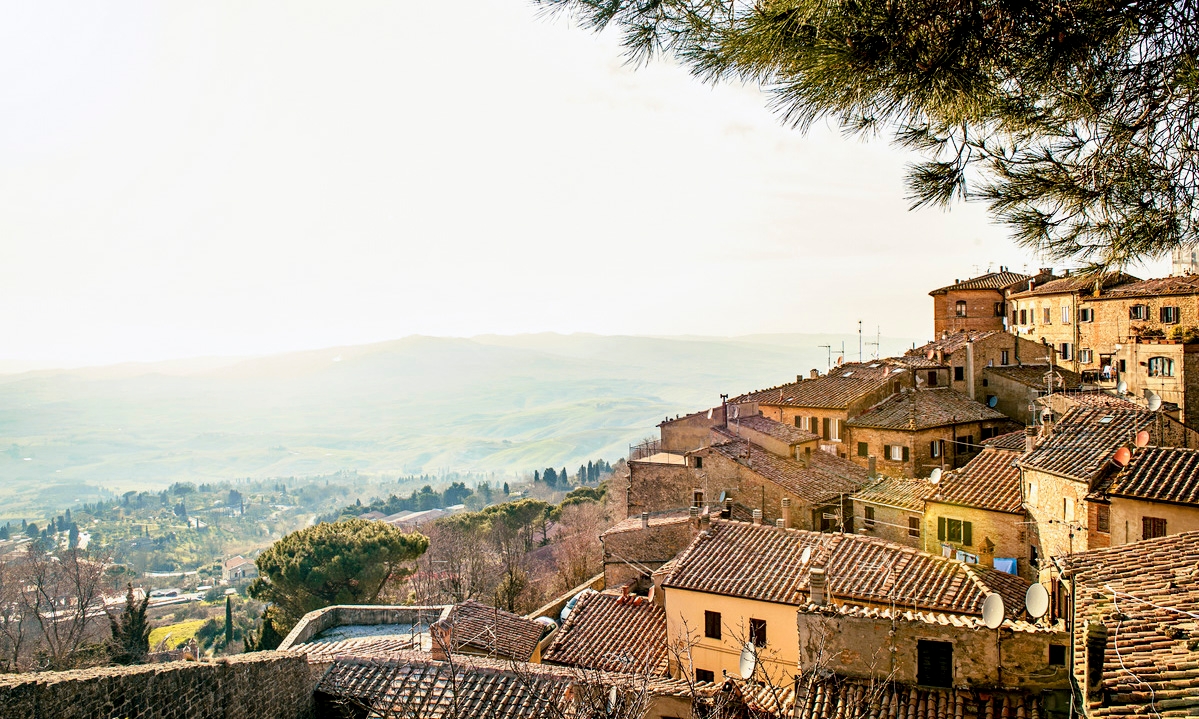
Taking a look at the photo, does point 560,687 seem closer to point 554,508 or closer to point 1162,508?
point 1162,508

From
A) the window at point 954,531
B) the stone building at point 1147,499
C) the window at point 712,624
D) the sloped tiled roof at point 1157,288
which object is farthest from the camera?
the sloped tiled roof at point 1157,288

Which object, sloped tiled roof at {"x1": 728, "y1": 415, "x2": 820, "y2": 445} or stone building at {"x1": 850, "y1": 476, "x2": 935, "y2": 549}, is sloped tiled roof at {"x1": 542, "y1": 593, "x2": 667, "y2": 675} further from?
sloped tiled roof at {"x1": 728, "y1": 415, "x2": 820, "y2": 445}

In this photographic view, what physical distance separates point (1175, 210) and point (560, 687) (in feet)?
25.1

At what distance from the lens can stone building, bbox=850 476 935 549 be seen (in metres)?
19.6

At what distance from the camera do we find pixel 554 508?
52.3 metres

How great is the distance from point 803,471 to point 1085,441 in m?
10.9

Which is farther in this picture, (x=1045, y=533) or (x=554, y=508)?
(x=554, y=508)

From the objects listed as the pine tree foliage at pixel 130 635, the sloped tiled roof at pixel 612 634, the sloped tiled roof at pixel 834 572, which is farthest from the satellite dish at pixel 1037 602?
the pine tree foliage at pixel 130 635

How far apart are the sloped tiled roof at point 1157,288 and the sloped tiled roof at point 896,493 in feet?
41.3

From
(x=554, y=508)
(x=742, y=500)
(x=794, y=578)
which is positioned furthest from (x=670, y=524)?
(x=554, y=508)

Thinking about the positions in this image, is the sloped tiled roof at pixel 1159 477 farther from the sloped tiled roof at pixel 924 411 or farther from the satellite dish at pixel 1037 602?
the sloped tiled roof at pixel 924 411

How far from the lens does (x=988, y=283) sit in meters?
42.6

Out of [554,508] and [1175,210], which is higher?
[1175,210]

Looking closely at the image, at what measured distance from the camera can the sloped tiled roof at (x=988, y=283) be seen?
42.2m
